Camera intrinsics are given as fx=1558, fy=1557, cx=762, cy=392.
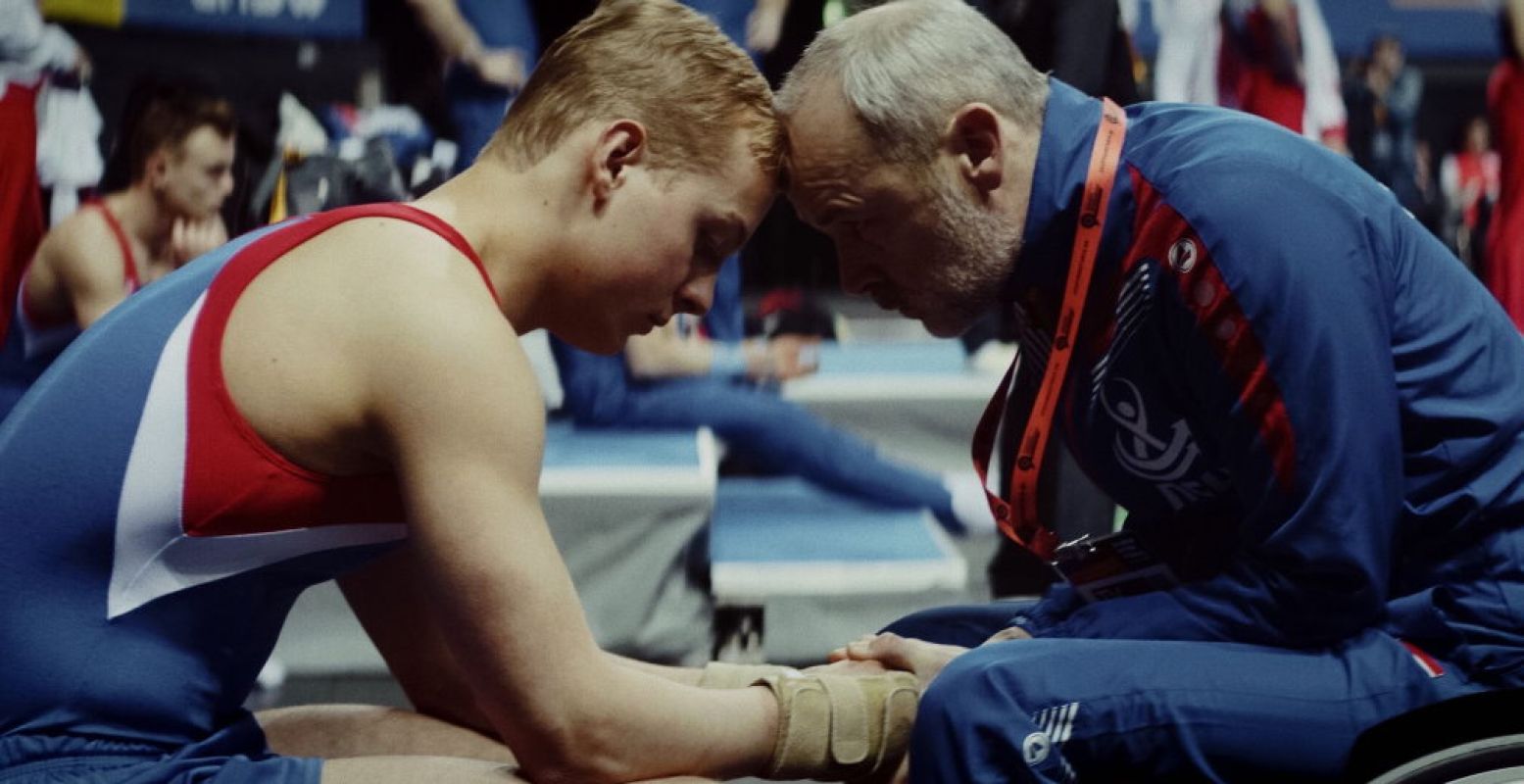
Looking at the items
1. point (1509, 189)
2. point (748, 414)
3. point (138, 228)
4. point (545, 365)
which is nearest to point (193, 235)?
point (138, 228)

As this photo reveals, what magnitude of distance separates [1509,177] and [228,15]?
3.82 metres

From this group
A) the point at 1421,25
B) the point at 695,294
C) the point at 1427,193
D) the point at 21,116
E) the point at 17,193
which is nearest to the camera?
the point at 695,294

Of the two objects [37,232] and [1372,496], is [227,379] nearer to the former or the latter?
[1372,496]

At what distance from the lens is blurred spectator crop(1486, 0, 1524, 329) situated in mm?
4664

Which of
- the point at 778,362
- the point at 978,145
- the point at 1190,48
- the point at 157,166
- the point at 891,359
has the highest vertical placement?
the point at 978,145

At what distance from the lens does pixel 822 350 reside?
4109 mm

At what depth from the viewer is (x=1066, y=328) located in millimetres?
1573

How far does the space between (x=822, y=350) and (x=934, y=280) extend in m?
2.38

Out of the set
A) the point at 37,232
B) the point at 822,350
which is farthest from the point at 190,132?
the point at 822,350

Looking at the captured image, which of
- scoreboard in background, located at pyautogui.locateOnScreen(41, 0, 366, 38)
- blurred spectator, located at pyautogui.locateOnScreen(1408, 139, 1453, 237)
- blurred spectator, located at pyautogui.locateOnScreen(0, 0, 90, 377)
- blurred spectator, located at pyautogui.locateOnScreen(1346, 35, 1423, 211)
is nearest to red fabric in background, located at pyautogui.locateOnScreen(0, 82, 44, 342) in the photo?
blurred spectator, located at pyautogui.locateOnScreen(0, 0, 90, 377)

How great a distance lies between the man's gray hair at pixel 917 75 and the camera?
1.62m

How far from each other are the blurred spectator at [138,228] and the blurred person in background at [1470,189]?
4.78 meters

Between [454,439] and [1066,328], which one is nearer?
[454,439]

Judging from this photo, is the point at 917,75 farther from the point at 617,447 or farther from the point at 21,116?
the point at 21,116
